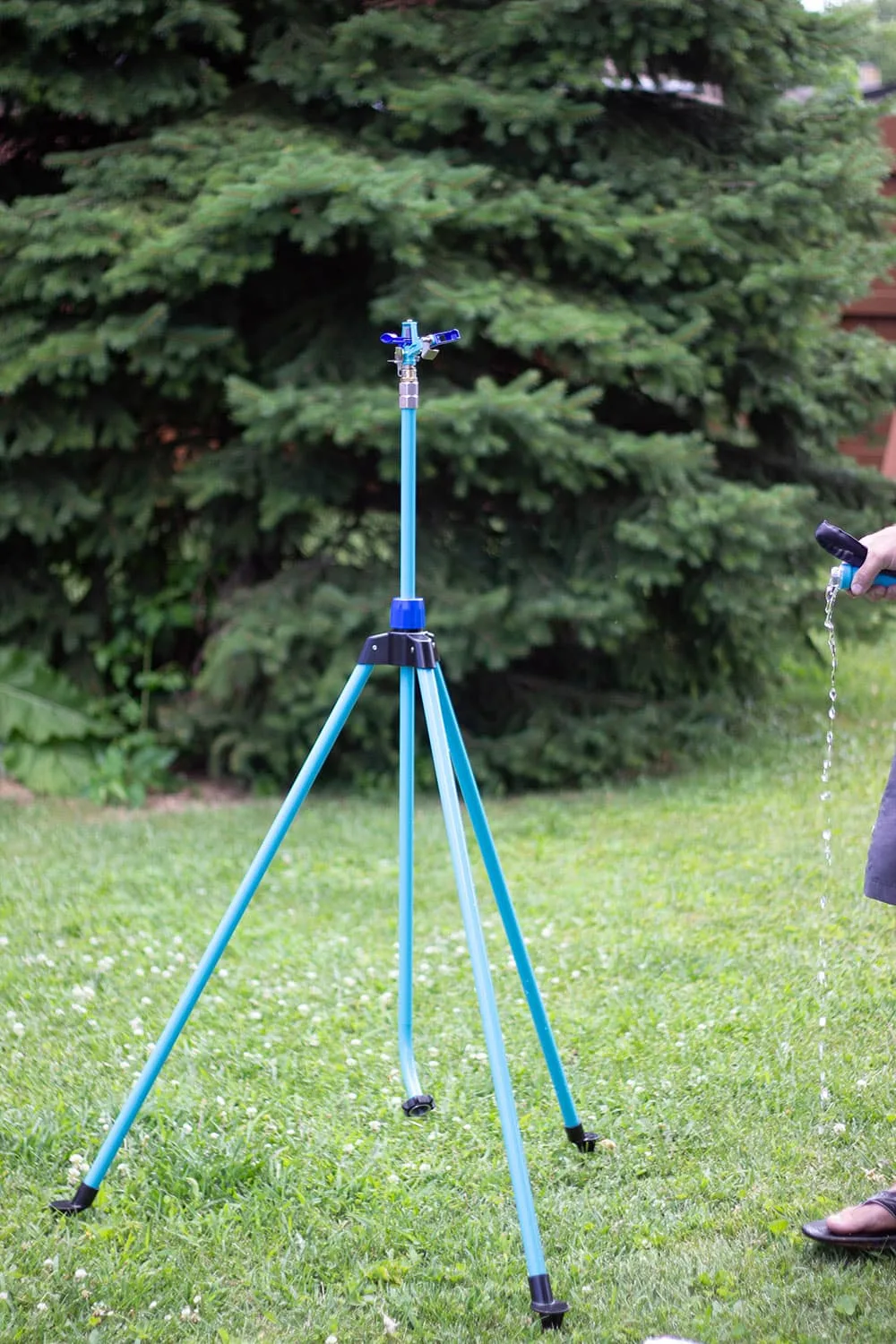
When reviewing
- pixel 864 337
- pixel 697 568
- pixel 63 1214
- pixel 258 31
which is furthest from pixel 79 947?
pixel 864 337

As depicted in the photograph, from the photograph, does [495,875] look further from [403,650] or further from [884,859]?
[884,859]

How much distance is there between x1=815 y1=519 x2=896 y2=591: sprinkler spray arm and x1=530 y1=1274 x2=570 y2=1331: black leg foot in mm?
1375

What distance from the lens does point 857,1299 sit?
2469mm

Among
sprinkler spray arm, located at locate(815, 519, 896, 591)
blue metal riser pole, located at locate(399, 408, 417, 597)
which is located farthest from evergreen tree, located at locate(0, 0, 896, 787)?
sprinkler spray arm, located at locate(815, 519, 896, 591)

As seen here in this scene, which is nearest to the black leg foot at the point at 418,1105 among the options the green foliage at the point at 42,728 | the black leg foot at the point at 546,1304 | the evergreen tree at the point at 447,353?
the black leg foot at the point at 546,1304

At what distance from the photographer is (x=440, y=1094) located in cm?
331

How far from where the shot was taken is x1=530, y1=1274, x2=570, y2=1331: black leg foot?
2383 mm

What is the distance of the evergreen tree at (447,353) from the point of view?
5.50 m

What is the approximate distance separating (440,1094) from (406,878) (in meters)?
0.64

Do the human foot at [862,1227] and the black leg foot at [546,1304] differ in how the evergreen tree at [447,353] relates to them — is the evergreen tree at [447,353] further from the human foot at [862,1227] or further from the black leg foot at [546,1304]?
the black leg foot at [546,1304]

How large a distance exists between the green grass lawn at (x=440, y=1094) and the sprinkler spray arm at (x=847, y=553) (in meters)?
1.34

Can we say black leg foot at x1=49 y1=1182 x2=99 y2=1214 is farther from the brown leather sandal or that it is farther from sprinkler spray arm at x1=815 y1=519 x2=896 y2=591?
Answer: sprinkler spray arm at x1=815 y1=519 x2=896 y2=591

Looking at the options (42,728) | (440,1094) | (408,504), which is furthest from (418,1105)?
(42,728)

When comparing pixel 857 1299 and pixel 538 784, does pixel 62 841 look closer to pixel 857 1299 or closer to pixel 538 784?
pixel 538 784
